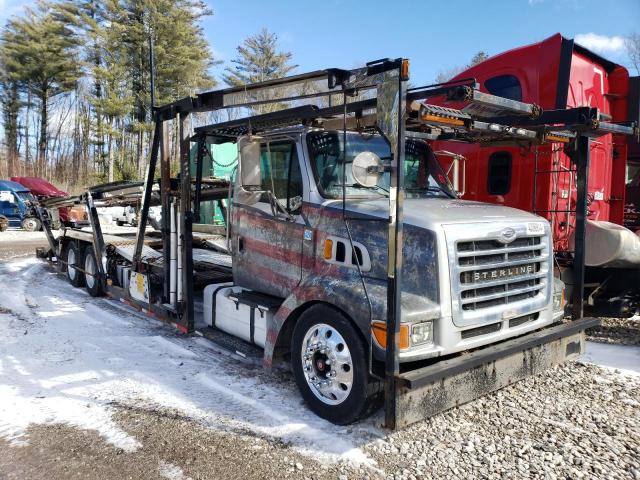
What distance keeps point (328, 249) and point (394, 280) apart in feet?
3.23

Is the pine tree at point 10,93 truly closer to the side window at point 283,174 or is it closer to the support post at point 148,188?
the support post at point 148,188

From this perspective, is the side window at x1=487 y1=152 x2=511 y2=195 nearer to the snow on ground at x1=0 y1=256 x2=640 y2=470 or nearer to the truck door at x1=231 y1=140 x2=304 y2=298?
the snow on ground at x1=0 y1=256 x2=640 y2=470

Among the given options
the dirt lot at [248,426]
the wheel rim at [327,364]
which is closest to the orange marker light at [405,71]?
the wheel rim at [327,364]

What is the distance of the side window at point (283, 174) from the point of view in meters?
4.70

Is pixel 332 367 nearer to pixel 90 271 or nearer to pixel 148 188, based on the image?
pixel 148 188

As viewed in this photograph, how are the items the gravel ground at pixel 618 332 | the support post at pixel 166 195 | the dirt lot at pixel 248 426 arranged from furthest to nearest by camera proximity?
the gravel ground at pixel 618 332 < the support post at pixel 166 195 < the dirt lot at pixel 248 426

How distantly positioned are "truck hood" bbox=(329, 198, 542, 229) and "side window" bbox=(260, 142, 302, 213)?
0.53 metres

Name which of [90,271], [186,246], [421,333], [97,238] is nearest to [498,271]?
[421,333]

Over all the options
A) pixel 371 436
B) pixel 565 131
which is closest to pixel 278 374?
pixel 371 436

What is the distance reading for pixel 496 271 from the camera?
4016 mm

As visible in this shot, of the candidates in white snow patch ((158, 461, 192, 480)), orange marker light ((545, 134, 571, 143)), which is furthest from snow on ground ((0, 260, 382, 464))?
orange marker light ((545, 134, 571, 143))

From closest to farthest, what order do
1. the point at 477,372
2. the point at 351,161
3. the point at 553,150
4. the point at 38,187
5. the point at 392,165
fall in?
the point at 392,165, the point at 477,372, the point at 351,161, the point at 553,150, the point at 38,187

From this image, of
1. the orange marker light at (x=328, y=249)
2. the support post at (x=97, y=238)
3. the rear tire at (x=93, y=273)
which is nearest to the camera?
the orange marker light at (x=328, y=249)

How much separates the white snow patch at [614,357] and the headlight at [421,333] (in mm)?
2803
